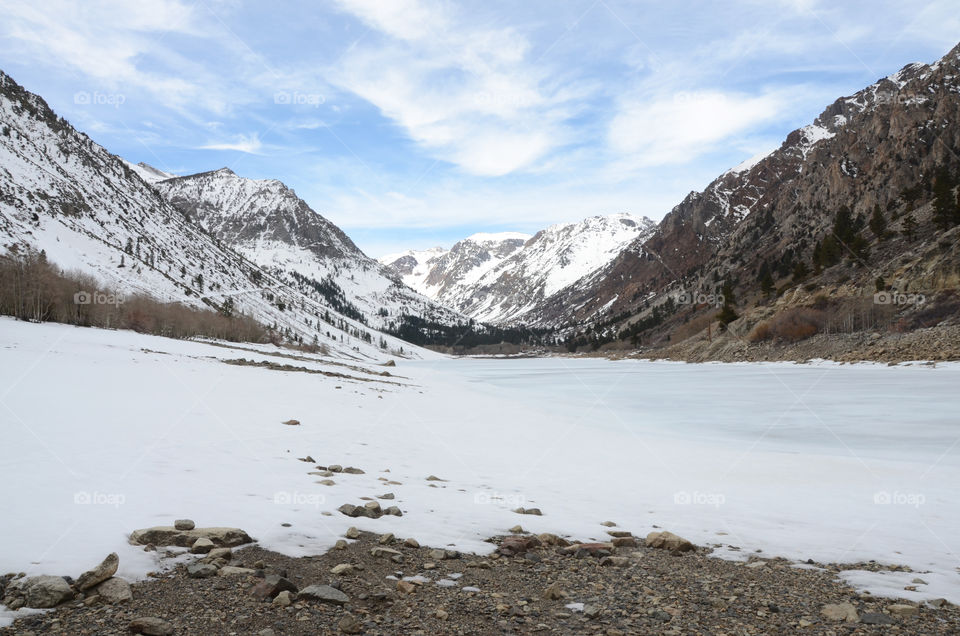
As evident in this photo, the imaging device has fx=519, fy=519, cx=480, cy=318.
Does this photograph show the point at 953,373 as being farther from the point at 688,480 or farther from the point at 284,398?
the point at 284,398

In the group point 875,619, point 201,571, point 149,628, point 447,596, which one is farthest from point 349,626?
point 875,619

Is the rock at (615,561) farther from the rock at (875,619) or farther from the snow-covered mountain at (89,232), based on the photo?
the snow-covered mountain at (89,232)

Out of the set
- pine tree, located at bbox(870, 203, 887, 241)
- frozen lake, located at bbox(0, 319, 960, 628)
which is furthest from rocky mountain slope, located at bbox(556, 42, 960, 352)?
frozen lake, located at bbox(0, 319, 960, 628)

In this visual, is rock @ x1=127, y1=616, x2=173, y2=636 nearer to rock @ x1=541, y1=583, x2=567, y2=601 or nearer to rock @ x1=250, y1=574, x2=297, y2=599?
rock @ x1=250, y1=574, x2=297, y2=599

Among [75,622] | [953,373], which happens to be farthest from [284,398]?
[953,373]

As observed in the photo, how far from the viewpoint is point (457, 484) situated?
12.2 meters

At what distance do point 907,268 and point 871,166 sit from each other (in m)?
86.1

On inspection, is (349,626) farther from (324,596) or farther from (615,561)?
(615,561)

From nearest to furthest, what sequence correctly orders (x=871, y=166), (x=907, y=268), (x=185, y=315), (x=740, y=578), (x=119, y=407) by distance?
1. (x=740, y=578)
2. (x=119, y=407)
3. (x=907, y=268)
4. (x=185, y=315)
5. (x=871, y=166)

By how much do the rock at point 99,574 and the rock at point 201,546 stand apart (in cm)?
85

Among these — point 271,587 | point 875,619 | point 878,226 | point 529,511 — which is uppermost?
point 878,226

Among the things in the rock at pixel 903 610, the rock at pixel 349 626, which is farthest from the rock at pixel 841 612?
the rock at pixel 349 626

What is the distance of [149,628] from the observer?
4523mm

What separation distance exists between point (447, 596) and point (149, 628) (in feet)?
9.64
